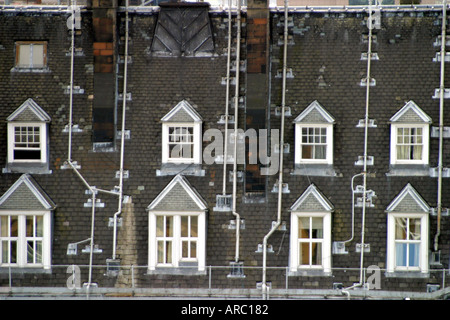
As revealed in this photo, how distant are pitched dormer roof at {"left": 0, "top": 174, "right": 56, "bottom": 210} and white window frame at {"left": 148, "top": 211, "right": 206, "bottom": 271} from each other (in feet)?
12.2

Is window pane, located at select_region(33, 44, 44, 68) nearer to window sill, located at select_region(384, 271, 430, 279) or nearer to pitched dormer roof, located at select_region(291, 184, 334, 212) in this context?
pitched dormer roof, located at select_region(291, 184, 334, 212)

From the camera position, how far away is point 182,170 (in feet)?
86.6

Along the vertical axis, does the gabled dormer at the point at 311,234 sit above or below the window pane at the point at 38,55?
below

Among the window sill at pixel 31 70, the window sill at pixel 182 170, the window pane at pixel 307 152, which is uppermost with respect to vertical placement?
the window sill at pixel 31 70

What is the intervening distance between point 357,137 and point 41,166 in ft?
38.3

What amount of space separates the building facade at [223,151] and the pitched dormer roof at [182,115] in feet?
0.13

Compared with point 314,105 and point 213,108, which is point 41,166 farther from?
point 314,105

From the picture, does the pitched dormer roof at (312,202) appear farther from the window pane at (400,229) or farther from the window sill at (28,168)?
the window sill at (28,168)

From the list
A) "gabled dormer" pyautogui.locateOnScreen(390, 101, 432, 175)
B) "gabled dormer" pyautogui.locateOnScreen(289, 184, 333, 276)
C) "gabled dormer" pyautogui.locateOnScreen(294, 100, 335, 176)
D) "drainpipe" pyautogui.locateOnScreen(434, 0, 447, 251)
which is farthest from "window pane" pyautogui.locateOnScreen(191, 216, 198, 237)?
"drainpipe" pyautogui.locateOnScreen(434, 0, 447, 251)

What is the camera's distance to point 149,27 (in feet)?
90.3

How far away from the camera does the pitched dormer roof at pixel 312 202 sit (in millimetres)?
25672

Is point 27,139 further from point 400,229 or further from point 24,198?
point 400,229

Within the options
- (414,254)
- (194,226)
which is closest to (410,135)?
(414,254)

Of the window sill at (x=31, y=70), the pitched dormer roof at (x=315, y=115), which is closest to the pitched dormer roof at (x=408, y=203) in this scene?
the pitched dormer roof at (x=315, y=115)
